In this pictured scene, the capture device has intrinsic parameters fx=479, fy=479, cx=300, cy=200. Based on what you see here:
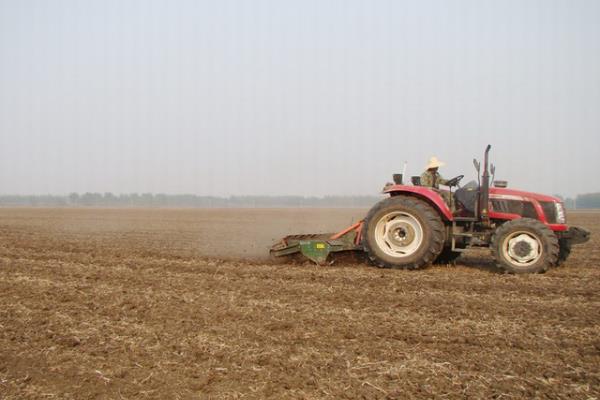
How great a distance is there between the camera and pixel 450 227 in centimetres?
804

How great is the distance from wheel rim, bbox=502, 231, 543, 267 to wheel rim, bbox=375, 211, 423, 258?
4.36 ft

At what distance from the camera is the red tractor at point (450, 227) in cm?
732

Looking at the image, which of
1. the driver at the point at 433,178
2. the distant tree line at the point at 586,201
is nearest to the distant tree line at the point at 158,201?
the distant tree line at the point at 586,201

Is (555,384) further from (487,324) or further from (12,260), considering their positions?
(12,260)

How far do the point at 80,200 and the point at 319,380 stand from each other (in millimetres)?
132052

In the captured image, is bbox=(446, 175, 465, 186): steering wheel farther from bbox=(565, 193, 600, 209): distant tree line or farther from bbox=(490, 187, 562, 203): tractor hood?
bbox=(565, 193, 600, 209): distant tree line

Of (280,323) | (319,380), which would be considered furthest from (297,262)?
(319,380)

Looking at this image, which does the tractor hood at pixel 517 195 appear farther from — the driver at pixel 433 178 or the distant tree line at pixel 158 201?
the distant tree line at pixel 158 201

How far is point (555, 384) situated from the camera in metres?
3.30

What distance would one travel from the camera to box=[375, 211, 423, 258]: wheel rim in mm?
7875

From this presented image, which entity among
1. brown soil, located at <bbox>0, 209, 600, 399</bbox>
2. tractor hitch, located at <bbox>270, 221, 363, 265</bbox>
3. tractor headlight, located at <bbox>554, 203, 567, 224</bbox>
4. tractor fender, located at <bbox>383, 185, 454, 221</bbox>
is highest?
tractor fender, located at <bbox>383, 185, 454, 221</bbox>

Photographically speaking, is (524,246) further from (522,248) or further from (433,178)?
(433,178)

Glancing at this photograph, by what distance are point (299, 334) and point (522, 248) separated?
4.42 m

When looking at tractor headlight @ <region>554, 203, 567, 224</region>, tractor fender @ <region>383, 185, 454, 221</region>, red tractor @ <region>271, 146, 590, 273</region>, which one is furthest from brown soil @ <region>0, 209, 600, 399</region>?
tractor fender @ <region>383, 185, 454, 221</region>
